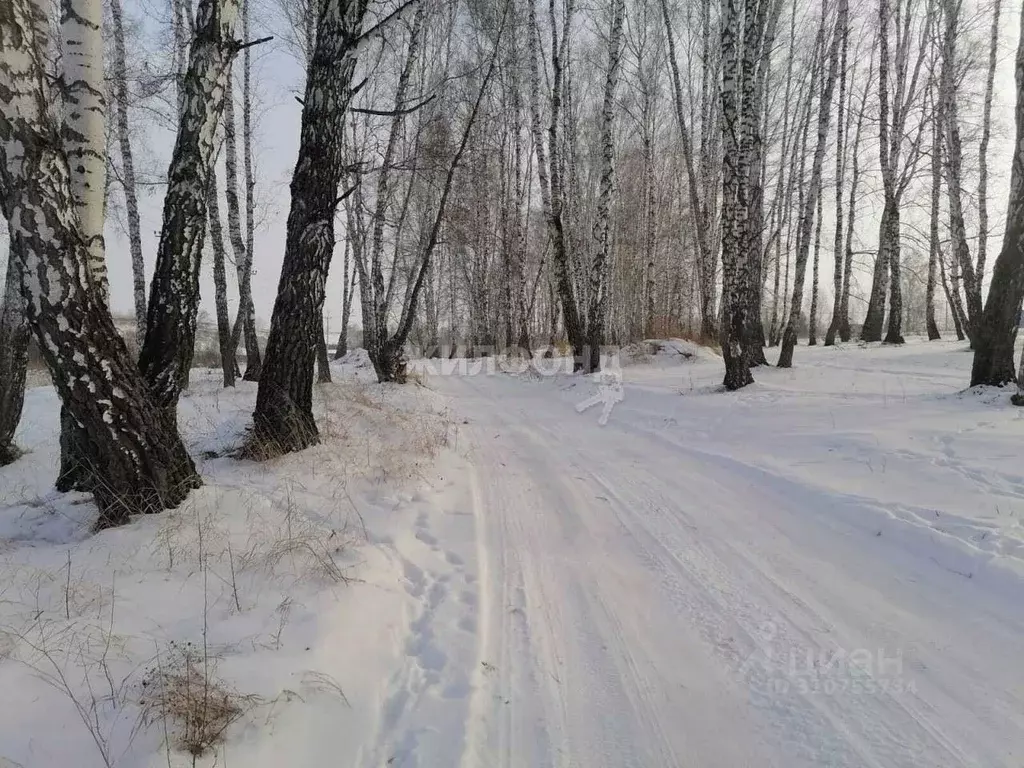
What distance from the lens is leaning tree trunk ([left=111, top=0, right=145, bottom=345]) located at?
416 inches

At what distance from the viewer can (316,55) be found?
5320 mm

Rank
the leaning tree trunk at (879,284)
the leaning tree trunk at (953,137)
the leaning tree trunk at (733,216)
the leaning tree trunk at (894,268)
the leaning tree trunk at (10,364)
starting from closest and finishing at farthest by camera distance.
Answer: the leaning tree trunk at (10,364)
the leaning tree trunk at (733,216)
the leaning tree trunk at (953,137)
the leaning tree trunk at (894,268)
the leaning tree trunk at (879,284)

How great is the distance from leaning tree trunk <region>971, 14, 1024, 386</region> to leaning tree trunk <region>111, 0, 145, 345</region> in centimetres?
1337

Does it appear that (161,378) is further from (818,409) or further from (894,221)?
(894,221)

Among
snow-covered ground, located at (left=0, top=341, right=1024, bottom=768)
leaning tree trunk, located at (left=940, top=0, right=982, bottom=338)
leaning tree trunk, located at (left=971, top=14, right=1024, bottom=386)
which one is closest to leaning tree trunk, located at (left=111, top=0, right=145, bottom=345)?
snow-covered ground, located at (left=0, top=341, right=1024, bottom=768)

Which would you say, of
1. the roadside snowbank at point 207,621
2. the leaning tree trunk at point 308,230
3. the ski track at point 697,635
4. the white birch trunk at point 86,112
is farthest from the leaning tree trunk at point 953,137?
the white birch trunk at point 86,112

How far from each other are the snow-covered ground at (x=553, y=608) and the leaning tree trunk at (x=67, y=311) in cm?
34

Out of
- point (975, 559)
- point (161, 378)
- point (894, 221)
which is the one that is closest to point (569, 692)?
point (975, 559)

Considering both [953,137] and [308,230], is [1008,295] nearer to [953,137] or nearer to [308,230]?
[308,230]

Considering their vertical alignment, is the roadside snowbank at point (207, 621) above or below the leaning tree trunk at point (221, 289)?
below

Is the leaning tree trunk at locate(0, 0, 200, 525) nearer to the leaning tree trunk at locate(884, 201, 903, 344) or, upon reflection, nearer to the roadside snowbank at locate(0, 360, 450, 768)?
the roadside snowbank at locate(0, 360, 450, 768)

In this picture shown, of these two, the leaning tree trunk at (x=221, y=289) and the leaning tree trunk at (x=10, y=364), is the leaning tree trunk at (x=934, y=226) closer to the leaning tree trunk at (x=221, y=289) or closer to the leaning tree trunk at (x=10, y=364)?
the leaning tree trunk at (x=221, y=289)

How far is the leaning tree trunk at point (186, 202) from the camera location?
168 inches

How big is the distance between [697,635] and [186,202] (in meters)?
4.81
